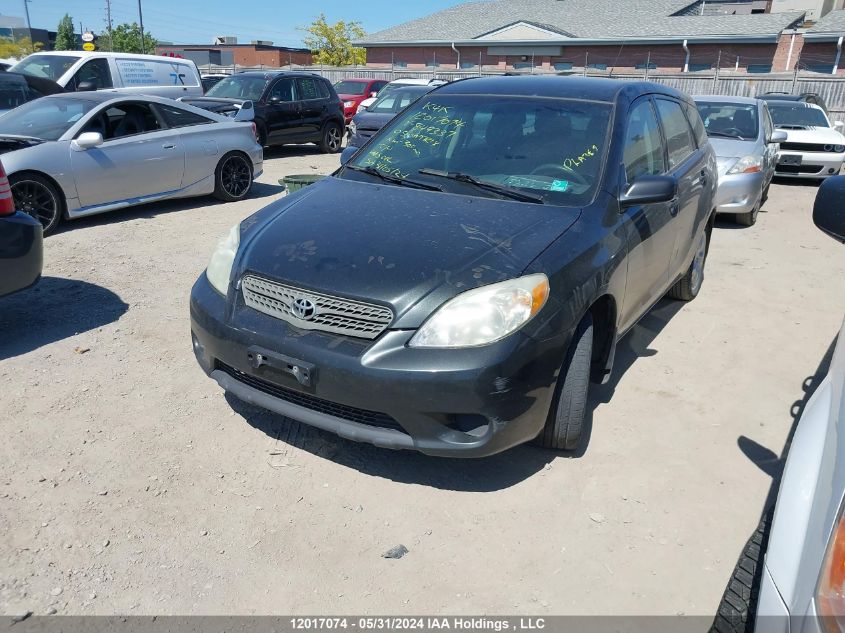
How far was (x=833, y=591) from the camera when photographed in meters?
1.35

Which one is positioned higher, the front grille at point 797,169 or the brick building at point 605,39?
the brick building at point 605,39

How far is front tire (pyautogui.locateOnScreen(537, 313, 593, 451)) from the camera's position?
123 inches

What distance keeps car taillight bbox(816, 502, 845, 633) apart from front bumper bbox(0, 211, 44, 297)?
14.8 feet

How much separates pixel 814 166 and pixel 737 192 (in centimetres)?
514

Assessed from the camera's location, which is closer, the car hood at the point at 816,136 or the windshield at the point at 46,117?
the windshield at the point at 46,117

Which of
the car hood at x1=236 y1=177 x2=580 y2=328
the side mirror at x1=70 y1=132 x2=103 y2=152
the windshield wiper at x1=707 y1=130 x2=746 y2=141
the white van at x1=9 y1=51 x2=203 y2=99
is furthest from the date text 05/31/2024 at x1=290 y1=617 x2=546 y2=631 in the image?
the white van at x1=9 y1=51 x2=203 y2=99

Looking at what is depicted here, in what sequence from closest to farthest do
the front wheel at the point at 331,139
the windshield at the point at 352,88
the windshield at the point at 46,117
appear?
1. the windshield at the point at 46,117
2. the front wheel at the point at 331,139
3. the windshield at the point at 352,88

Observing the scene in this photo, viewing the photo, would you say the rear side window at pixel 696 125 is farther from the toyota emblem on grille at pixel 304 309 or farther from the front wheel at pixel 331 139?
the front wheel at pixel 331 139

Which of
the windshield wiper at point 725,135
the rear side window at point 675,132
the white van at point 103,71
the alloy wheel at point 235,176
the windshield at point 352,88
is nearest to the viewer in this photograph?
the rear side window at point 675,132

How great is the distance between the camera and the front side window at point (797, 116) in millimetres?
13109

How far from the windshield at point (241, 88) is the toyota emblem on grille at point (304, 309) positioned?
37.9 feet

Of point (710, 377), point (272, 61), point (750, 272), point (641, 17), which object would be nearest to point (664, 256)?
point (710, 377)

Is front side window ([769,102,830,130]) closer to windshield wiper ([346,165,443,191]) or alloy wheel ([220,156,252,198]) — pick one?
alloy wheel ([220,156,252,198])

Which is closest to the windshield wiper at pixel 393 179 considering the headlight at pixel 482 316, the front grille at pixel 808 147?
the headlight at pixel 482 316
